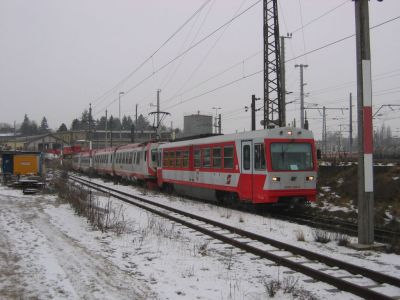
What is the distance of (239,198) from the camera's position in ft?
53.0

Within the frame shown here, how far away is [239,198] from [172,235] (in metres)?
5.28

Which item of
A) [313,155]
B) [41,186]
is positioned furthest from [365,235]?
[41,186]

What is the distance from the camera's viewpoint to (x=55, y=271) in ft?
23.4

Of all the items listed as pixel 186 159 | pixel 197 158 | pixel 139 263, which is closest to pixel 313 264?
pixel 139 263

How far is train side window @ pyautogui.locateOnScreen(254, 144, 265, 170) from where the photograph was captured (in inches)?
575

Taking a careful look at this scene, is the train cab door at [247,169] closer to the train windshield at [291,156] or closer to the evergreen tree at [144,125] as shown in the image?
the train windshield at [291,156]

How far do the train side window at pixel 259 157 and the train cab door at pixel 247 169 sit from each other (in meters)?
0.22

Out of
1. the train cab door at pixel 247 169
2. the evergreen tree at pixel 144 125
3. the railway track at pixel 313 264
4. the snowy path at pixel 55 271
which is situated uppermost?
the evergreen tree at pixel 144 125

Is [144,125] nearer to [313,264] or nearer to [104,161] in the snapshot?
[104,161]

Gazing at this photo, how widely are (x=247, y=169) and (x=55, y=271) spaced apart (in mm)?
9076

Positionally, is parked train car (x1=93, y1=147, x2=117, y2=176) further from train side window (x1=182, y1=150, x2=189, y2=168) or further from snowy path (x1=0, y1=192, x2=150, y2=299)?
snowy path (x1=0, y1=192, x2=150, y2=299)

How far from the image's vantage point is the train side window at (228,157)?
53.7ft

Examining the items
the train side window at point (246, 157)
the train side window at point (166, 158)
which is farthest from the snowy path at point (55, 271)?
the train side window at point (166, 158)

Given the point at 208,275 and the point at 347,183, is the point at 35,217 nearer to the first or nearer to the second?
the point at 208,275
